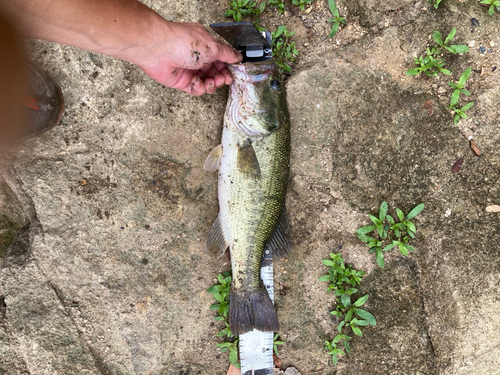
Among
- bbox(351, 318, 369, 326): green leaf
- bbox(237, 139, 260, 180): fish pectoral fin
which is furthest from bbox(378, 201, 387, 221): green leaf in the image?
bbox(237, 139, 260, 180): fish pectoral fin

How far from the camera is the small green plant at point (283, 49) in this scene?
10.7ft

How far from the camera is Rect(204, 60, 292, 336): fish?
3000 mm

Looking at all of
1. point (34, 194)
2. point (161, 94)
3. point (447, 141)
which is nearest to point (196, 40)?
point (161, 94)

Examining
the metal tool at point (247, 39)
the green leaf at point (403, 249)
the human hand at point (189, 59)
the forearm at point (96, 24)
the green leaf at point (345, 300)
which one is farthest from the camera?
the green leaf at point (345, 300)

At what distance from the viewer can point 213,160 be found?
317 cm

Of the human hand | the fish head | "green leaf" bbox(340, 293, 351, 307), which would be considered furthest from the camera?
"green leaf" bbox(340, 293, 351, 307)

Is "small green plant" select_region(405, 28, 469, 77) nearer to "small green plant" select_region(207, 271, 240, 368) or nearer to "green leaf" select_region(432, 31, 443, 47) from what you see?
"green leaf" select_region(432, 31, 443, 47)

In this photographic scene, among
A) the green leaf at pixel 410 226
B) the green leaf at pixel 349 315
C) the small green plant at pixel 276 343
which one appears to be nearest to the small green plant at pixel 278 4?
the green leaf at pixel 410 226

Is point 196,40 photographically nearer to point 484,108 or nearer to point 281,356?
point 484,108

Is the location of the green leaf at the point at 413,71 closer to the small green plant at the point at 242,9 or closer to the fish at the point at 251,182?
the fish at the point at 251,182

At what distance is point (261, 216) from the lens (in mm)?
3086

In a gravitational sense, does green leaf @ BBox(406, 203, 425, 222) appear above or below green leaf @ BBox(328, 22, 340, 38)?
below

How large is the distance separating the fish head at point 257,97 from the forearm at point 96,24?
31.3 inches

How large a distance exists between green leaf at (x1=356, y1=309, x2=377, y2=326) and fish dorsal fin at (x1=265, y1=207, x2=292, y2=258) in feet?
→ 3.24
